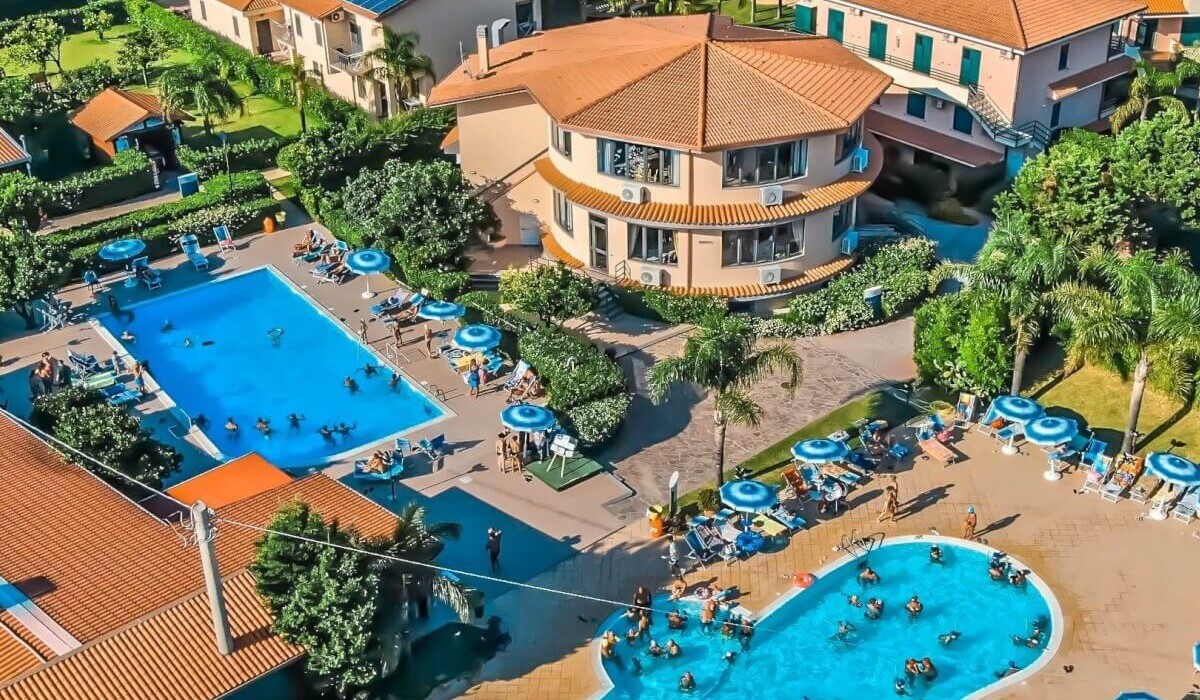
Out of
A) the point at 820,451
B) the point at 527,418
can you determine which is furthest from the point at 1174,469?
the point at 527,418

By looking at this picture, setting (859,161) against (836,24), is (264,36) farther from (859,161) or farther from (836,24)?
(859,161)

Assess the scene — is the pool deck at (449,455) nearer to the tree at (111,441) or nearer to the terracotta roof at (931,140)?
the tree at (111,441)

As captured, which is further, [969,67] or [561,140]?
[969,67]

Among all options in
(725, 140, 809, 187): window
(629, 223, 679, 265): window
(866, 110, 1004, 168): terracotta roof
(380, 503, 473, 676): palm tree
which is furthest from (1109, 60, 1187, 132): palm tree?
(380, 503, 473, 676): palm tree

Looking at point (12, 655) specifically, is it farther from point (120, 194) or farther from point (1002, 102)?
point (1002, 102)

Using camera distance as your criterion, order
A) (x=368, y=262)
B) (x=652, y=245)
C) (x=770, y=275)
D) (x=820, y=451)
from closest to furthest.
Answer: (x=820, y=451), (x=770, y=275), (x=652, y=245), (x=368, y=262)
